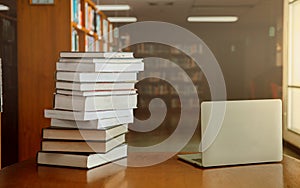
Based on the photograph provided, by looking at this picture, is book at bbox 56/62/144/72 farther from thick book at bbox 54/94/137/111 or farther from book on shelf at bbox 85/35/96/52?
book on shelf at bbox 85/35/96/52

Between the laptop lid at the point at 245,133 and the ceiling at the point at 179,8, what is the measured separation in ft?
14.7

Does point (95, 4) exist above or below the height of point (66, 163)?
above

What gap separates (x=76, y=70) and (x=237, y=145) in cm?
55

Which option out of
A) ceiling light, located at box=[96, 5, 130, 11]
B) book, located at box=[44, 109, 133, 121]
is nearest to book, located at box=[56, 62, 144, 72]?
book, located at box=[44, 109, 133, 121]

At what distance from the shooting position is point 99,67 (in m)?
1.42

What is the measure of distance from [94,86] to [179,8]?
15.8ft

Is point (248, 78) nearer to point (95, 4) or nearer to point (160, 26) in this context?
point (160, 26)

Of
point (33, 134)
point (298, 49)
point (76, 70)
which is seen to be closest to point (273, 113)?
point (76, 70)

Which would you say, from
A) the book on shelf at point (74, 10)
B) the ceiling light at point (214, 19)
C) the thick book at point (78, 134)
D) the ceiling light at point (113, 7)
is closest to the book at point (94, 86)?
the thick book at point (78, 134)

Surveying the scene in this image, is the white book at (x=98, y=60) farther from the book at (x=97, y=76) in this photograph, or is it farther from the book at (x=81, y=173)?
the book at (x=81, y=173)

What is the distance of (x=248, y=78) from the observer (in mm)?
5727

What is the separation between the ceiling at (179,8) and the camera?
584 cm

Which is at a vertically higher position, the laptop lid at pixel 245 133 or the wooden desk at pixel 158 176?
the laptop lid at pixel 245 133

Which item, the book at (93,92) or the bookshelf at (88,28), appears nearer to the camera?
the book at (93,92)
